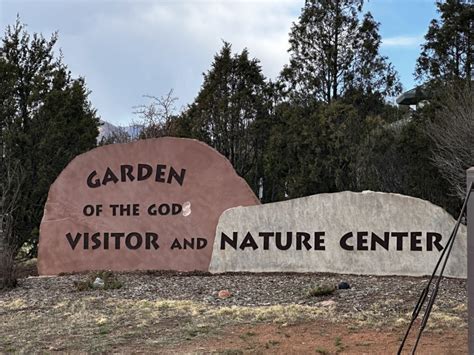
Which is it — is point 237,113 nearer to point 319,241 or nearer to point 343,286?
point 319,241

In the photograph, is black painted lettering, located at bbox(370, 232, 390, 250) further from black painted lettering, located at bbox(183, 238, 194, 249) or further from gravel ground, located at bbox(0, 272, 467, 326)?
black painted lettering, located at bbox(183, 238, 194, 249)

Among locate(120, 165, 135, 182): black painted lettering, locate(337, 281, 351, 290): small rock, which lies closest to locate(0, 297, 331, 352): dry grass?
locate(337, 281, 351, 290): small rock

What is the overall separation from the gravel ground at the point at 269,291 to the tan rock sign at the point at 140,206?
0.58 meters

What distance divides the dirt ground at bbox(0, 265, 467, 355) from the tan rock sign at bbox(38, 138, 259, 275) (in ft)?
3.77

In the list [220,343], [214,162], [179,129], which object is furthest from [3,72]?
[220,343]

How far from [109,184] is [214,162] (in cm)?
211

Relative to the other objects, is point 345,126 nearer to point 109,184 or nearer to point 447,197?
point 447,197

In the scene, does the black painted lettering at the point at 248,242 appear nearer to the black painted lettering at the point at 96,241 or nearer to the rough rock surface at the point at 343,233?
the rough rock surface at the point at 343,233

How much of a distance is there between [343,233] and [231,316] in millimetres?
3685

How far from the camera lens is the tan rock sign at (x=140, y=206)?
1136 centimetres

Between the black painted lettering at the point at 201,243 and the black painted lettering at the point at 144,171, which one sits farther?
the black painted lettering at the point at 144,171

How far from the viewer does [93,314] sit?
25.6 feet

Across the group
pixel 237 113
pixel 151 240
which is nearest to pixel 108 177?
pixel 151 240

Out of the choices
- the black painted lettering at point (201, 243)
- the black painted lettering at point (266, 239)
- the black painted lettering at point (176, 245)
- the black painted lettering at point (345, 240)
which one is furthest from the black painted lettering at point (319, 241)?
the black painted lettering at point (176, 245)
